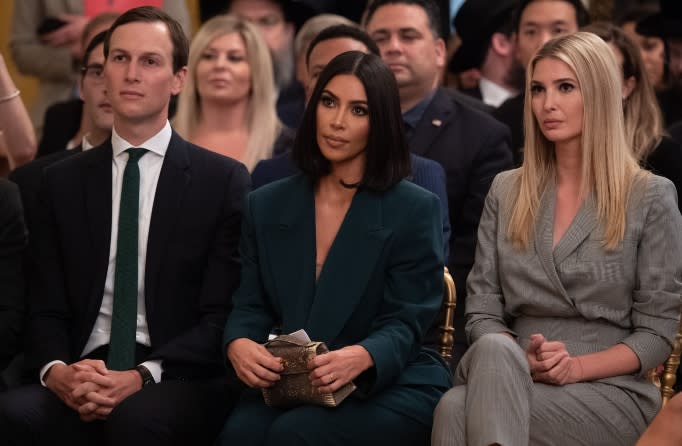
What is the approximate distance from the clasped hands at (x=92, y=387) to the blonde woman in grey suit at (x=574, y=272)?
3.11 ft

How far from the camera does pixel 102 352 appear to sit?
4297 millimetres

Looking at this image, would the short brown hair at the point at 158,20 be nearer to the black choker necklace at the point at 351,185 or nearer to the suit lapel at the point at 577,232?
the black choker necklace at the point at 351,185

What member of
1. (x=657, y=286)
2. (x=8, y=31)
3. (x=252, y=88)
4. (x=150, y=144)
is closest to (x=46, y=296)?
(x=150, y=144)

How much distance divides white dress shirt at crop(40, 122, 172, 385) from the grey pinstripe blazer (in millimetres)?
1032

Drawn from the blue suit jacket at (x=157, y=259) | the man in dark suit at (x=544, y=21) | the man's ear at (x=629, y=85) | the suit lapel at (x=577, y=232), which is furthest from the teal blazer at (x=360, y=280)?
the man in dark suit at (x=544, y=21)

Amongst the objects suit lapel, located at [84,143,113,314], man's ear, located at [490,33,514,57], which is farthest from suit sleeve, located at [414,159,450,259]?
man's ear, located at [490,33,514,57]

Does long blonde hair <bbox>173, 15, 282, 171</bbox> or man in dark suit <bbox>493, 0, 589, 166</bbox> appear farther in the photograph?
man in dark suit <bbox>493, 0, 589, 166</bbox>

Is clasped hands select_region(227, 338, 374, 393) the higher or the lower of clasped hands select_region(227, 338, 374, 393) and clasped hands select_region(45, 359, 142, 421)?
the higher

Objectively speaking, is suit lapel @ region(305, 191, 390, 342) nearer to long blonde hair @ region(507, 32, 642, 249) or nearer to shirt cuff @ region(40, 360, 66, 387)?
long blonde hair @ region(507, 32, 642, 249)

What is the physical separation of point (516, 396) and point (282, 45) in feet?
13.2

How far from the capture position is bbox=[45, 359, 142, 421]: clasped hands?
159 inches

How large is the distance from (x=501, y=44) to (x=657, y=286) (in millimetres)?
3366

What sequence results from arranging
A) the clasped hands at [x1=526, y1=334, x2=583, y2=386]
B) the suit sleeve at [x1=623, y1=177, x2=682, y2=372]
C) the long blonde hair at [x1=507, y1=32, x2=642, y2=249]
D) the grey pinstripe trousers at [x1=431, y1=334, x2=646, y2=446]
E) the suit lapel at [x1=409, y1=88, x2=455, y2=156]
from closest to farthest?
the grey pinstripe trousers at [x1=431, y1=334, x2=646, y2=446], the clasped hands at [x1=526, y1=334, x2=583, y2=386], the suit sleeve at [x1=623, y1=177, x2=682, y2=372], the long blonde hair at [x1=507, y1=32, x2=642, y2=249], the suit lapel at [x1=409, y1=88, x2=455, y2=156]

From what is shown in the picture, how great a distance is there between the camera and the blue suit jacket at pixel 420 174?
187 inches
